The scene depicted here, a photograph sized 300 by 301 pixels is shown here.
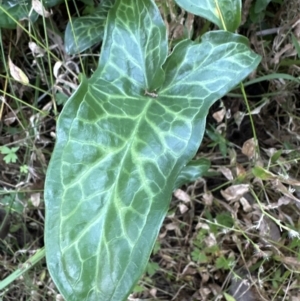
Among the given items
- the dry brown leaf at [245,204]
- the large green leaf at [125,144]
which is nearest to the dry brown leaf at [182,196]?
the dry brown leaf at [245,204]

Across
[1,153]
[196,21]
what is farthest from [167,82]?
[1,153]

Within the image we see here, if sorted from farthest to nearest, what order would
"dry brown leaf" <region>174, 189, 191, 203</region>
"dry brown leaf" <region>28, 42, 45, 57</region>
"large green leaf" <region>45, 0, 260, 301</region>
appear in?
1. "dry brown leaf" <region>174, 189, 191, 203</region>
2. "dry brown leaf" <region>28, 42, 45, 57</region>
3. "large green leaf" <region>45, 0, 260, 301</region>

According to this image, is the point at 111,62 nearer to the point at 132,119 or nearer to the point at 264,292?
the point at 132,119

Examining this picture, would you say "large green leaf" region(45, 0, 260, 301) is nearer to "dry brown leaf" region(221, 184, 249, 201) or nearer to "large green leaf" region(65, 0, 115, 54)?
"large green leaf" region(65, 0, 115, 54)

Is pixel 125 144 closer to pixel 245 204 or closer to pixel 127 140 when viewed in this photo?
pixel 127 140

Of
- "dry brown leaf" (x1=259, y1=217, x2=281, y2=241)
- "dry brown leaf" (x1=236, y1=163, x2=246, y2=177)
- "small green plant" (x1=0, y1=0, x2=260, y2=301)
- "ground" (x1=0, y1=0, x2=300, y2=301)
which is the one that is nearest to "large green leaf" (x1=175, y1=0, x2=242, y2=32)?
"small green plant" (x1=0, y1=0, x2=260, y2=301)

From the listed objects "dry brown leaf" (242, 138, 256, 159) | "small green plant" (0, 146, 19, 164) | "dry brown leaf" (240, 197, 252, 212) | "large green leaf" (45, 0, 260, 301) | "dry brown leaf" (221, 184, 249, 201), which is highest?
"large green leaf" (45, 0, 260, 301)

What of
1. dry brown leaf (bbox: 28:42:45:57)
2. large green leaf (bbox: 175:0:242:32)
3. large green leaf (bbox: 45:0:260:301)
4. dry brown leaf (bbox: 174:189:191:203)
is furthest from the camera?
dry brown leaf (bbox: 174:189:191:203)
